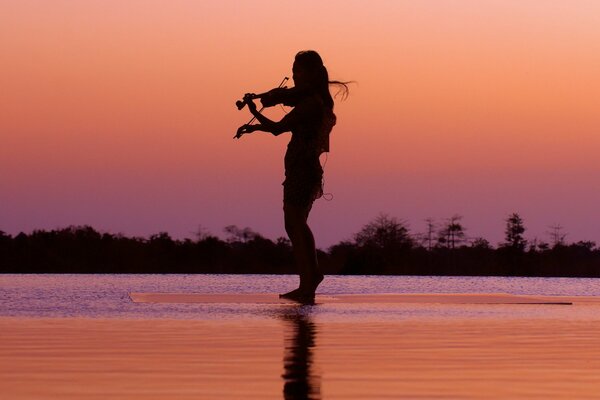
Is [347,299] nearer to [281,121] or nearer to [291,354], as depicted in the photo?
[281,121]

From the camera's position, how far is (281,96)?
14.9 meters

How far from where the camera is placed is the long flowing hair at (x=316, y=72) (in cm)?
1495

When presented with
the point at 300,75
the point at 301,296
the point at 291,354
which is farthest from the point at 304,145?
the point at 291,354

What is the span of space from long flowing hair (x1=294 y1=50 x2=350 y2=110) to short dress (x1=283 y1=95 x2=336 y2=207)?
17 centimetres

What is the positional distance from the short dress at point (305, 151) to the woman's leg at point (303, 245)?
10 cm

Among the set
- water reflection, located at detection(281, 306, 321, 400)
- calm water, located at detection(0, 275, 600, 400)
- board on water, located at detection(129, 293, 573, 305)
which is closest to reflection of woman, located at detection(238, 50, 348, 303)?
board on water, located at detection(129, 293, 573, 305)

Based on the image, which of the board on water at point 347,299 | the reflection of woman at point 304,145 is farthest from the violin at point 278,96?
the board on water at point 347,299

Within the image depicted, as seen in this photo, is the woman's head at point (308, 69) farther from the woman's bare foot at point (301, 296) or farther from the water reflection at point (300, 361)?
the water reflection at point (300, 361)

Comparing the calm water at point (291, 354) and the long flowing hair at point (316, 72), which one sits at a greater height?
the long flowing hair at point (316, 72)

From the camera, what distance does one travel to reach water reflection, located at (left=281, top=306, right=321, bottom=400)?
5.76 meters

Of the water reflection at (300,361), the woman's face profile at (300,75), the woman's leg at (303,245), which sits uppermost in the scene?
the woman's face profile at (300,75)

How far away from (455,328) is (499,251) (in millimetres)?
27069

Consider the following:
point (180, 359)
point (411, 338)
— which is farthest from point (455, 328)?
point (180, 359)

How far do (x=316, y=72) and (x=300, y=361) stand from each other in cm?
813
